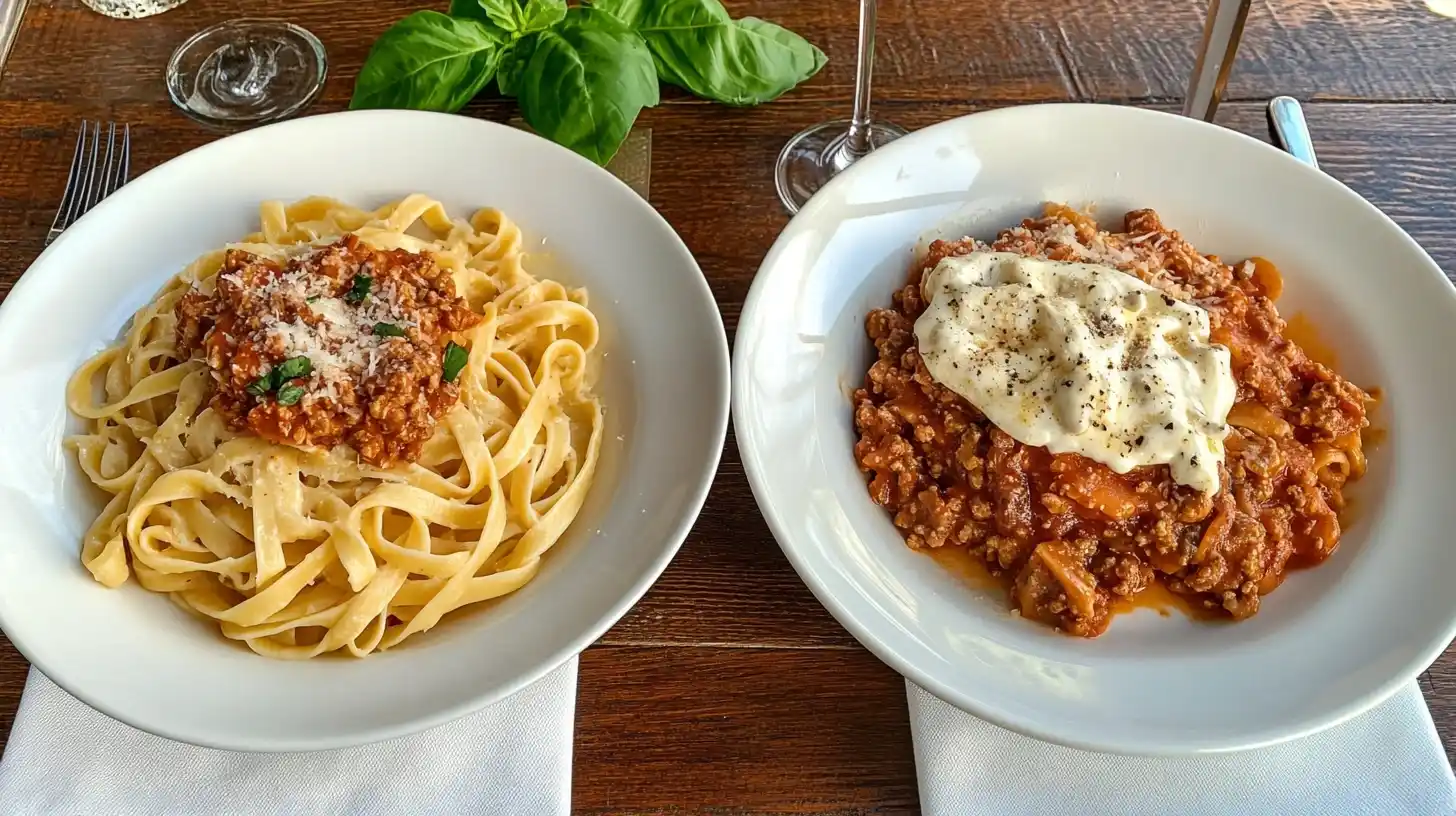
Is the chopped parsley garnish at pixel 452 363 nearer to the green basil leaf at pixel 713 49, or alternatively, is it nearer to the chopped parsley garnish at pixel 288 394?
the chopped parsley garnish at pixel 288 394

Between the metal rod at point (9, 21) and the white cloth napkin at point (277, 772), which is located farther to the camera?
the metal rod at point (9, 21)

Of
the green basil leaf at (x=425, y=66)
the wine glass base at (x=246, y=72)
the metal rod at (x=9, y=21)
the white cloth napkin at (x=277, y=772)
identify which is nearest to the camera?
the white cloth napkin at (x=277, y=772)

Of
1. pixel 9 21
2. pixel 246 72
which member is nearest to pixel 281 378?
pixel 246 72

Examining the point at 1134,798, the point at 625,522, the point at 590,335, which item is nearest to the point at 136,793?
the point at 625,522

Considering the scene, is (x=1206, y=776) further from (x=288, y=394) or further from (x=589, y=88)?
(x=589, y=88)

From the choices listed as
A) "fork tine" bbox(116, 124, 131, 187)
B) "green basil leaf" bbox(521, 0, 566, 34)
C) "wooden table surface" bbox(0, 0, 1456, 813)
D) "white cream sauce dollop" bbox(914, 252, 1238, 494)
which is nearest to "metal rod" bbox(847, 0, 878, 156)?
"wooden table surface" bbox(0, 0, 1456, 813)

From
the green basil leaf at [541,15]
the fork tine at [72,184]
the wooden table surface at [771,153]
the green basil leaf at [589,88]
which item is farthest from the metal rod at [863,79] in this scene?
the fork tine at [72,184]

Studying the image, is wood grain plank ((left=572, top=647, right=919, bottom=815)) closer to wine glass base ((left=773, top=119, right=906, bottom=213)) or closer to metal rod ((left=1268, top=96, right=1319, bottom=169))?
wine glass base ((left=773, top=119, right=906, bottom=213))
